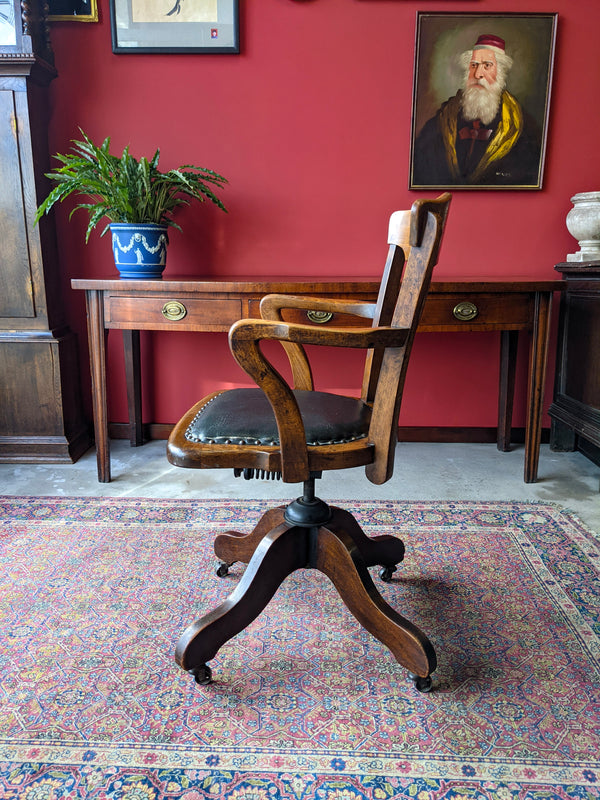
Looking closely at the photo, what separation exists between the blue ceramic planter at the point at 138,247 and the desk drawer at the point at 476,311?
3.64ft

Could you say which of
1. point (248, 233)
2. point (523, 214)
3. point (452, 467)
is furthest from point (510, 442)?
point (248, 233)

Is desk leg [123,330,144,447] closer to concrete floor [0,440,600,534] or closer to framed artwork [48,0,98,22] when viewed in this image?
concrete floor [0,440,600,534]

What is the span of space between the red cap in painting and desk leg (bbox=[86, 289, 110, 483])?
2.00 m

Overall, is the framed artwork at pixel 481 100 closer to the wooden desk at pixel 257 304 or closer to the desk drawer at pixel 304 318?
the wooden desk at pixel 257 304

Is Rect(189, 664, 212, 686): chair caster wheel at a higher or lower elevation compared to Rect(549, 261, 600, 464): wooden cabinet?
lower

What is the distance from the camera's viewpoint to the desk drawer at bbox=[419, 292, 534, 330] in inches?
89.7

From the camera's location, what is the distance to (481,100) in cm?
267


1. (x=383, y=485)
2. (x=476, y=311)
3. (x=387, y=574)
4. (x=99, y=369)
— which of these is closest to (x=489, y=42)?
(x=476, y=311)

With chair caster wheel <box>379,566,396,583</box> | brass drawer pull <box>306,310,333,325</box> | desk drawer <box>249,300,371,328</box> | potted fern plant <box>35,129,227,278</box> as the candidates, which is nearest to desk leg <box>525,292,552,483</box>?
desk drawer <box>249,300,371,328</box>

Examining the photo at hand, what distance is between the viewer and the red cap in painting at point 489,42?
262cm

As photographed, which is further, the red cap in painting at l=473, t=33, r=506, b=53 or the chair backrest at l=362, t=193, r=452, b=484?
the red cap in painting at l=473, t=33, r=506, b=53

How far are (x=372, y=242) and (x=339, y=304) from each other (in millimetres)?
1358

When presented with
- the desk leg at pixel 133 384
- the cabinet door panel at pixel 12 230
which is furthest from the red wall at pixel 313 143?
the cabinet door panel at pixel 12 230

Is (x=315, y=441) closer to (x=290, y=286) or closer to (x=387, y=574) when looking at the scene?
(x=387, y=574)
